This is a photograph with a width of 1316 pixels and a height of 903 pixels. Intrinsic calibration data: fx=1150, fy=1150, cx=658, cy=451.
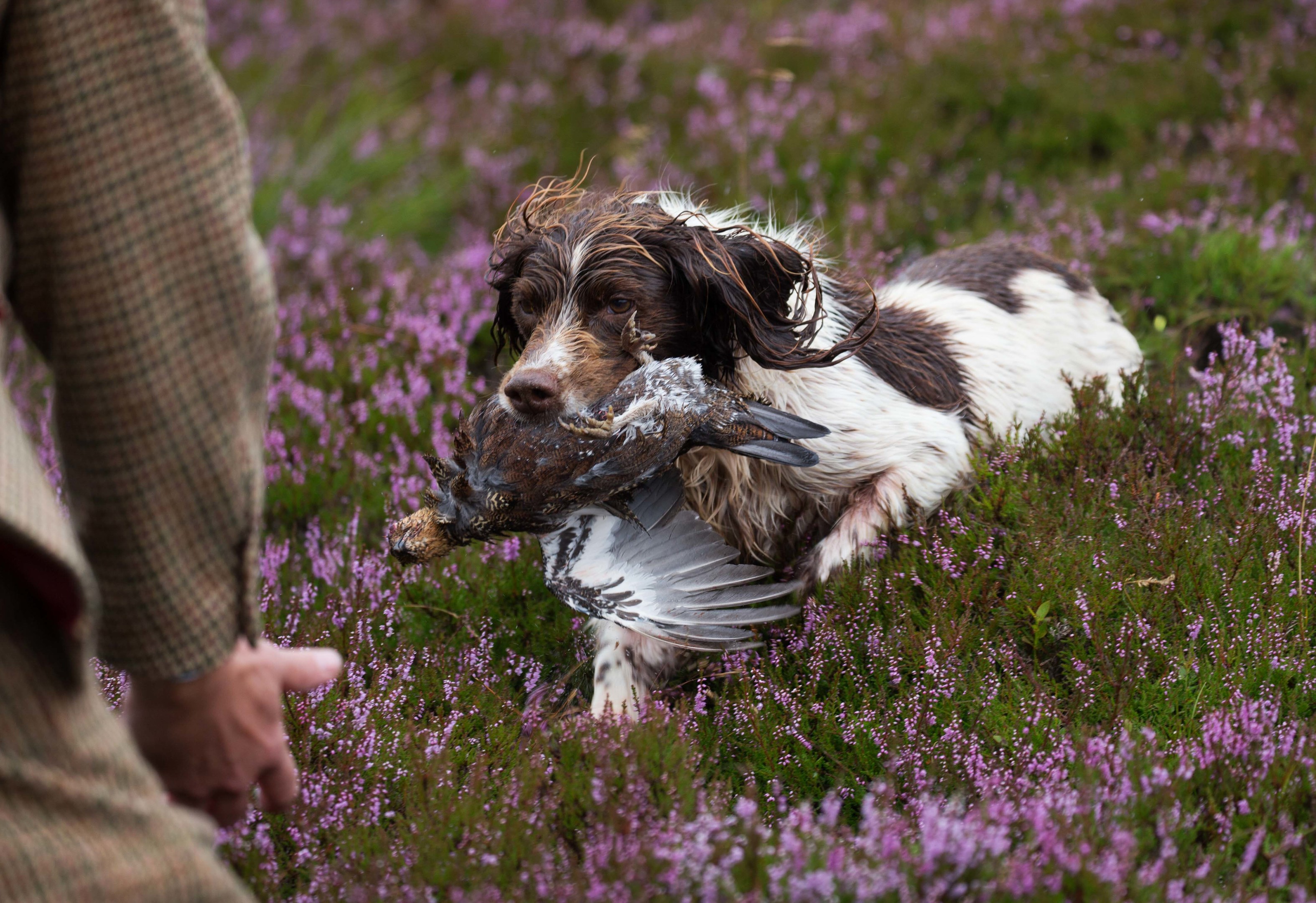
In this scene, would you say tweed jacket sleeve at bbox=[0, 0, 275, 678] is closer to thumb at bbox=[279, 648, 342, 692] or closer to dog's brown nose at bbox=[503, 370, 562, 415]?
thumb at bbox=[279, 648, 342, 692]

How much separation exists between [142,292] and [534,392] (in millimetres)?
1450

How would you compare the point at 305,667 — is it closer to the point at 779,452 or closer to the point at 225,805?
the point at 225,805

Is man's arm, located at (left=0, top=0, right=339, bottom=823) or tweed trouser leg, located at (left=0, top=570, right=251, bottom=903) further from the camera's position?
man's arm, located at (left=0, top=0, right=339, bottom=823)

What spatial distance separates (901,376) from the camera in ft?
12.5

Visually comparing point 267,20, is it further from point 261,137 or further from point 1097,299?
point 1097,299

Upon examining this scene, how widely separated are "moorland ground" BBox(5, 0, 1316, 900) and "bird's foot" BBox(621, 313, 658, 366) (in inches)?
34.1

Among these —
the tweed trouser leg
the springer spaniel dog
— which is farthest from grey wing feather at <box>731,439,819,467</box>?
the tweed trouser leg

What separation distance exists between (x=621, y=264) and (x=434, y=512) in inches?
33.9

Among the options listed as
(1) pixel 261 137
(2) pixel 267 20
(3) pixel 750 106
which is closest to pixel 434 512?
(3) pixel 750 106

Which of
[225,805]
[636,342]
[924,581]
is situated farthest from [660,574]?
[225,805]

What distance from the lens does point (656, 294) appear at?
326 centimetres

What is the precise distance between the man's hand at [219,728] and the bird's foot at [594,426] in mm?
1153

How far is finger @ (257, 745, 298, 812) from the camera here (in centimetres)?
187

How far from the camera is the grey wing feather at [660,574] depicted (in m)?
2.95
